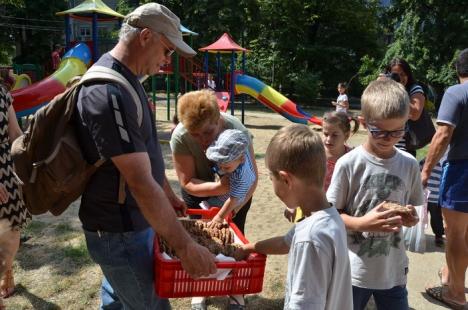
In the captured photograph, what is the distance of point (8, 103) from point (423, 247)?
3.94m

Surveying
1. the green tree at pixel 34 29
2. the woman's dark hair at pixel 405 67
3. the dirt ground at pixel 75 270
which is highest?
the green tree at pixel 34 29

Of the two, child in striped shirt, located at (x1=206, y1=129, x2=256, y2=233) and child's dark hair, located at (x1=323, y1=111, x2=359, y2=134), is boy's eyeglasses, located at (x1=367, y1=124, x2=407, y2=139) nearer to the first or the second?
child in striped shirt, located at (x1=206, y1=129, x2=256, y2=233)

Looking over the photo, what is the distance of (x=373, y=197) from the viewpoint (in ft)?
7.04

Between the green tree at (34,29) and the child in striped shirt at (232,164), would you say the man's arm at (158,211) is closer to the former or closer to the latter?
the child in striped shirt at (232,164)

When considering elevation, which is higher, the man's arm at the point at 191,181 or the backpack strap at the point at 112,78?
the backpack strap at the point at 112,78

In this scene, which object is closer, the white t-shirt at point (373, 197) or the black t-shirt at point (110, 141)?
the black t-shirt at point (110, 141)

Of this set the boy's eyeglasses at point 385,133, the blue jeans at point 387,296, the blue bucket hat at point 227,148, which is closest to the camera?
the boy's eyeglasses at point 385,133

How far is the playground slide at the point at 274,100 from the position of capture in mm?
14478

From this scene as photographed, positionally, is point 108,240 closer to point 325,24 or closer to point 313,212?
point 313,212

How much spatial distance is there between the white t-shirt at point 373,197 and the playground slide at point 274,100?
11.8m

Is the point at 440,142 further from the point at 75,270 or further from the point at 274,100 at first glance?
the point at 274,100

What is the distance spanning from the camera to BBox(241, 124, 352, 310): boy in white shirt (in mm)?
1524

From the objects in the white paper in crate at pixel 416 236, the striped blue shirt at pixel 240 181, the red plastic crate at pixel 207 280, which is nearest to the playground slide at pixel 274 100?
the white paper in crate at pixel 416 236

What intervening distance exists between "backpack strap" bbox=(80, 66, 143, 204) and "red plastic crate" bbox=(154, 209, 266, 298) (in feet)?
1.17
